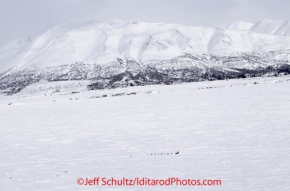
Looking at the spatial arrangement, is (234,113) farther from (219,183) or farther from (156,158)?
(219,183)

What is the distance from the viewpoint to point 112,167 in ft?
65.1

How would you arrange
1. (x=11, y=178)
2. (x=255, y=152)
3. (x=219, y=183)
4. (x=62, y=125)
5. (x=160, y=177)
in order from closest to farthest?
(x=219, y=183)
(x=160, y=177)
(x=11, y=178)
(x=255, y=152)
(x=62, y=125)

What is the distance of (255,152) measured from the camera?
69.3 ft

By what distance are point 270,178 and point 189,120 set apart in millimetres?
19319

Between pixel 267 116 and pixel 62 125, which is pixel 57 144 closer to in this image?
pixel 62 125

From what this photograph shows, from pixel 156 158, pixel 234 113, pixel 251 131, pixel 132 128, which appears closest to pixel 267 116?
pixel 234 113

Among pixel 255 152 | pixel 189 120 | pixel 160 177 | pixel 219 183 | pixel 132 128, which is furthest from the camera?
pixel 189 120

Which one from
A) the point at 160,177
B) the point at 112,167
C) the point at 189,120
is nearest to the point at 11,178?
the point at 112,167

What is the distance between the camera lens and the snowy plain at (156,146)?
57.1 feet

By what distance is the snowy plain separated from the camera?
17406mm

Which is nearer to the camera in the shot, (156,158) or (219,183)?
(219,183)

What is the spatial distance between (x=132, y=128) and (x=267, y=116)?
12.7 meters

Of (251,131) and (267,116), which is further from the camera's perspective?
(267,116)

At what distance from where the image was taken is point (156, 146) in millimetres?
25000
